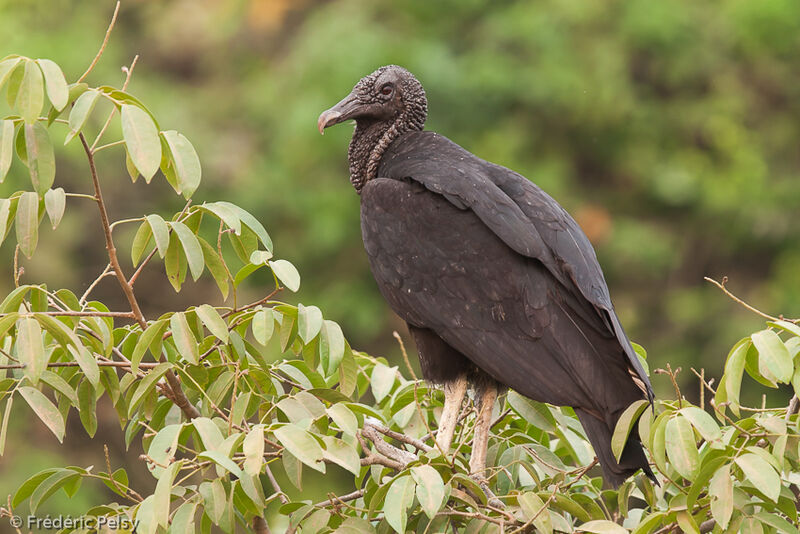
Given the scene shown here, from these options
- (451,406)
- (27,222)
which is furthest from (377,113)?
(27,222)

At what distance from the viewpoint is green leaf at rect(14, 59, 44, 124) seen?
1.63 m

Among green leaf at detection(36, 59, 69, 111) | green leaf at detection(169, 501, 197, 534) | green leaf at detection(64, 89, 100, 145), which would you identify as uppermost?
green leaf at detection(36, 59, 69, 111)

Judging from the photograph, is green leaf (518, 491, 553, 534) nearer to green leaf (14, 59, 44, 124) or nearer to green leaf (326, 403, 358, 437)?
green leaf (326, 403, 358, 437)

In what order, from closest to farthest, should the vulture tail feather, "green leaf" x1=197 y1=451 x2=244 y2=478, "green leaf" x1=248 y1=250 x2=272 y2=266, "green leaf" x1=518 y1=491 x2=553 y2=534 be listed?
"green leaf" x1=197 y1=451 x2=244 y2=478 < "green leaf" x1=518 y1=491 x2=553 y2=534 < "green leaf" x1=248 y1=250 x2=272 y2=266 < the vulture tail feather

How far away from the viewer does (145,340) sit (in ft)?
6.10

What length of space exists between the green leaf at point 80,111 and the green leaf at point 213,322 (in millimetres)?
394

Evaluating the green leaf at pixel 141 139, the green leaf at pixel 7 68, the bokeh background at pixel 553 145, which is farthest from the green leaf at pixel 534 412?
the bokeh background at pixel 553 145

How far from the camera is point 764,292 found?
707cm

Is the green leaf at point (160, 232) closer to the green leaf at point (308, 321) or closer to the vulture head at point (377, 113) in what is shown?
the green leaf at point (308, 321)

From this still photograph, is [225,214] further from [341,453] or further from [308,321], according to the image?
[341,453]

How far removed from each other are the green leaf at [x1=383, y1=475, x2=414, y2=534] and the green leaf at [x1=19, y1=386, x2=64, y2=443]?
0.60m

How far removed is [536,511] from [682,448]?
28cm

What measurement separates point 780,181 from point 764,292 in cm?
81

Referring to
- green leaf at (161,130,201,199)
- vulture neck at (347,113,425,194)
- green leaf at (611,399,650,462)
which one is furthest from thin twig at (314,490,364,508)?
vulture neck at (347,113,425,194)
